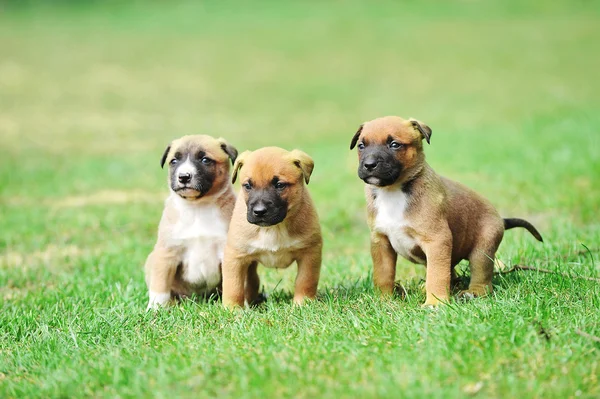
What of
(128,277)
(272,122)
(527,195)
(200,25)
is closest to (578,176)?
(527,195)

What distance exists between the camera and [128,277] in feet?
23.8

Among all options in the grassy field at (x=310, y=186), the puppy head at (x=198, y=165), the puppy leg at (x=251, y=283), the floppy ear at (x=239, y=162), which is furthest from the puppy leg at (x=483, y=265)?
the puppy head at (x=198, y=165)

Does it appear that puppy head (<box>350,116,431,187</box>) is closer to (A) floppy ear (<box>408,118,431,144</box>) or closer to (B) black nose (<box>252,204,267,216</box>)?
(A) floppy ear (<box>408,118,431,144</box>)

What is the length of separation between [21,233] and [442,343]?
6.74m

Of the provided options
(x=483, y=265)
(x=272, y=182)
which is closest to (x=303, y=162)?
(x=272, y=182)

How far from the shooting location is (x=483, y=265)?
18.5 ft

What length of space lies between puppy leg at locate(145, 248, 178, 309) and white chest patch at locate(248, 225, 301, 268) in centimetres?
82

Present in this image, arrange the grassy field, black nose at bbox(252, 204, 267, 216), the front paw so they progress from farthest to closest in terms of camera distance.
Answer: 1. the front paw
2. black nose at bbox(252, 204, 267, 216)
3. the grassy field

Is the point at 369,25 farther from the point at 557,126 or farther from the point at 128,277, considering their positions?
the point at 128,277

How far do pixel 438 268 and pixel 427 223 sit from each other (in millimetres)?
320

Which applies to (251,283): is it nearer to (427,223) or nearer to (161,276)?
(161,276)

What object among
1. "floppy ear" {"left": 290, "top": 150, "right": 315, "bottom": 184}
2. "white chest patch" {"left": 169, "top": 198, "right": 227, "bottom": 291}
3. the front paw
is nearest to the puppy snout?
"floppy ear" {"left": 290, "top": 150, "right": 315, "bottom": 184}

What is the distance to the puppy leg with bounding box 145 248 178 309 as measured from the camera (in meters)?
6.16

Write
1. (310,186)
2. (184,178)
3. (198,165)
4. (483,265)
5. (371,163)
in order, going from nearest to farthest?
(371,163)
(483,265)
(184,178)
(198,165)
(310,186)
